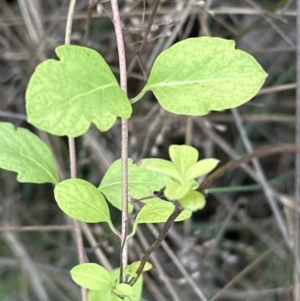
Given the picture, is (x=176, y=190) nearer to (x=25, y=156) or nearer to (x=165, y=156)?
(x=25, y=156)

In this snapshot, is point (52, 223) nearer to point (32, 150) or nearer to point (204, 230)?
point (204, 230)

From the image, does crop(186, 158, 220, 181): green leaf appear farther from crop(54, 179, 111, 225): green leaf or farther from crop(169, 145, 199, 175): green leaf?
crop(54, 179, 111, 225): green leaf

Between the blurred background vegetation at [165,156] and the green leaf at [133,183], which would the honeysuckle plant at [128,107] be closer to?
the green leaf at [133,183]

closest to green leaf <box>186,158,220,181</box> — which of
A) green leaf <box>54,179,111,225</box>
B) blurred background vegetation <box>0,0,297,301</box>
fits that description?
green leaf <box>54,179,111,225</box>

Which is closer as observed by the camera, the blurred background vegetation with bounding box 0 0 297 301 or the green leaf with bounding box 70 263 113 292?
the green leaf with bounding box 70 263 113 292

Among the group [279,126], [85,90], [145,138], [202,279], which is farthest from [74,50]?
[279,126]

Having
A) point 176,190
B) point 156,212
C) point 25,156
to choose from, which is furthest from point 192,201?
point 25,156

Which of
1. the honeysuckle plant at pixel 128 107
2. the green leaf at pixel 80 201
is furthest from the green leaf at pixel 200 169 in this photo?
the green leaf at pixel 80 201
